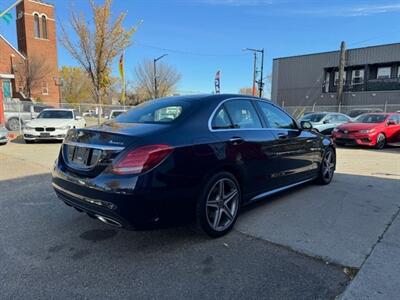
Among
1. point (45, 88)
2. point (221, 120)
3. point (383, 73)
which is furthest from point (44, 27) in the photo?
point (221, 120)

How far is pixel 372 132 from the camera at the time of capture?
12.1 m

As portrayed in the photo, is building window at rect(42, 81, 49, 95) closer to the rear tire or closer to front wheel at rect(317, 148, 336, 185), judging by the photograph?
the rear tire

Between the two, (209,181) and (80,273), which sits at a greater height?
(209,181)

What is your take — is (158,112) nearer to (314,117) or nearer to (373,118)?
(373,118)

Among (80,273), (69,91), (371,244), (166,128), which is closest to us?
(80,273)

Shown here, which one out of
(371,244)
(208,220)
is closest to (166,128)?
(208,220)

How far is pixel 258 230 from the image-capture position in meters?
3.83

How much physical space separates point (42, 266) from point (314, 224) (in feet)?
9.96

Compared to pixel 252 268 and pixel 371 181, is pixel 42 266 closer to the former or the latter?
→ pixel 252 268

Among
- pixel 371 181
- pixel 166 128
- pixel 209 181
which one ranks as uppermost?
pixel 166 128

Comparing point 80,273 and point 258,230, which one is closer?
point 80,273

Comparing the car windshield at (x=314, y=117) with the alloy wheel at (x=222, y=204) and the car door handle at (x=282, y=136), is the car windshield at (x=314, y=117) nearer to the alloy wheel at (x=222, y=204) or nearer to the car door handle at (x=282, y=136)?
the car door handle at (x=282, y=136)

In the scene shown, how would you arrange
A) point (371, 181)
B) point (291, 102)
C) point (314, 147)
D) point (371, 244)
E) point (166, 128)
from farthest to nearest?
point (291, 102) → point (371, 181) → point (314, 147) → point (371, 244) → point (166, 128)

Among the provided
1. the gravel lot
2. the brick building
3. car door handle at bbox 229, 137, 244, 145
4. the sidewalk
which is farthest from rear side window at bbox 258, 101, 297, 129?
the brick building
